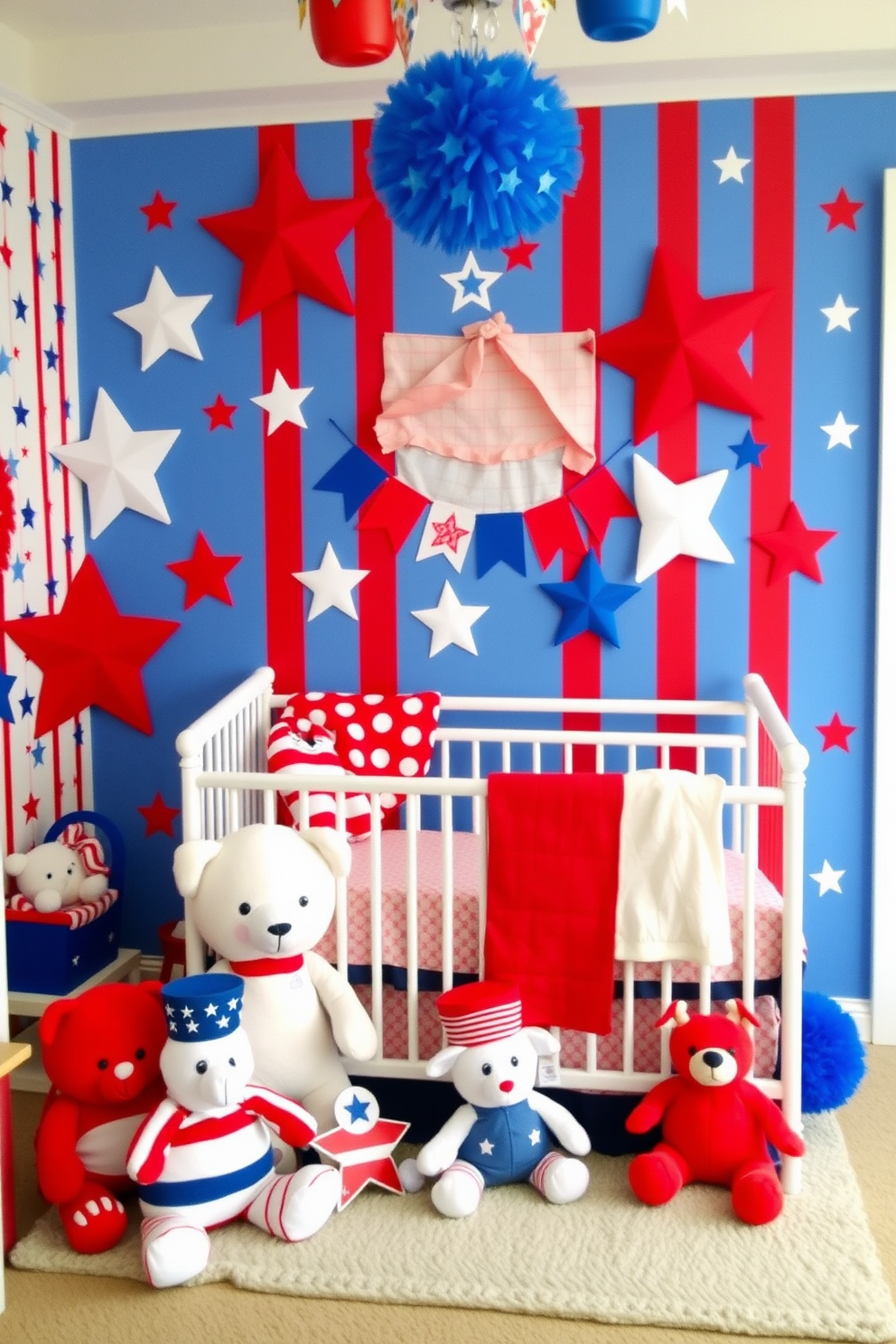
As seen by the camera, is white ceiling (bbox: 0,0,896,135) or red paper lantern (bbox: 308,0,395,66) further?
white ceiling (bbox: 0,0,896,135)

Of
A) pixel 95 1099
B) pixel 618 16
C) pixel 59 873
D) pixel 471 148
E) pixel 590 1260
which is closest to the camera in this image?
pixel 618 16

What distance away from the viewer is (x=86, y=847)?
281 cm

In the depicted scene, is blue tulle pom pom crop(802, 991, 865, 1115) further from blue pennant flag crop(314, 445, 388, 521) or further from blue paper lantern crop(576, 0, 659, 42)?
blue paper lantern crop(576, 0, 659, 42)

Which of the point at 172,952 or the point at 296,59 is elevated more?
the point at 296,59

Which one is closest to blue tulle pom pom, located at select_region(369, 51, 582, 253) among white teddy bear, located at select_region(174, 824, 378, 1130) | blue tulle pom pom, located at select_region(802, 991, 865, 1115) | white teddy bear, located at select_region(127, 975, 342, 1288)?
white teddy bear, located at select_region(174, 824, 378, 1130)

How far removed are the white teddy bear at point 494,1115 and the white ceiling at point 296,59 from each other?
1831 mm

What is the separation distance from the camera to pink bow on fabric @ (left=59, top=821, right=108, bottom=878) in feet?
9.18

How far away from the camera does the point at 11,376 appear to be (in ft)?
9.20

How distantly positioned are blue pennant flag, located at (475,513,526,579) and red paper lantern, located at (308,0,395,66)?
1.50 metres

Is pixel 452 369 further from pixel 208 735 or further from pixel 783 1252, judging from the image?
pixel 783 1252

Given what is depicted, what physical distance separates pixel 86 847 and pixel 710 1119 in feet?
4.59

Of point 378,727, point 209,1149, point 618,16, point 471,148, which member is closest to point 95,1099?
point 209,1149

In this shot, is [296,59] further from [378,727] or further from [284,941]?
[284,941]

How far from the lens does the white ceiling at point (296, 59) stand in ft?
8.46
